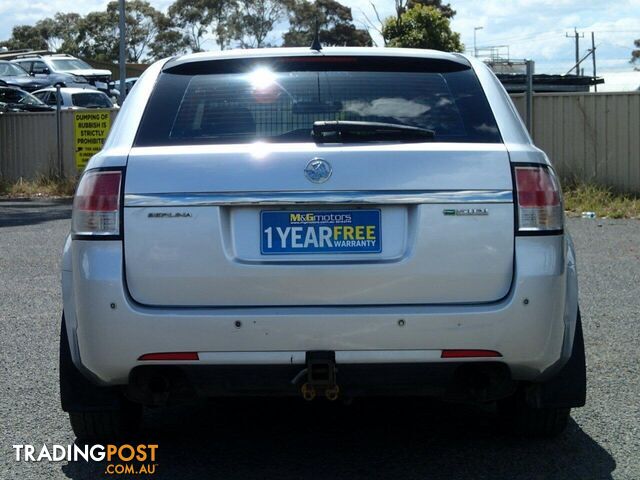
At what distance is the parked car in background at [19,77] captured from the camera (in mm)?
35625

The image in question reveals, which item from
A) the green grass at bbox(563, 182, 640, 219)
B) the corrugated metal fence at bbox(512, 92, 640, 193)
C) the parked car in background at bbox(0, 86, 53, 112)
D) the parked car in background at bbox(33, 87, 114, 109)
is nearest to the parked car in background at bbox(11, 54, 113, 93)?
the parked car in background at bbox(33, 87, 114, 109)

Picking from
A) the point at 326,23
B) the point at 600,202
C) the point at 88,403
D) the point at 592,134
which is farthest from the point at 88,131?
the point at 326,23

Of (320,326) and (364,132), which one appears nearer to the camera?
(320,326)

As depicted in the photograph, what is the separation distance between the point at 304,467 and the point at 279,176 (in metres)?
1.21

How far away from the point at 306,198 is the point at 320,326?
1.47ft

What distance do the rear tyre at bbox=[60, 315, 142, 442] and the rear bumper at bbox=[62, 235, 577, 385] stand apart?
0.46 m

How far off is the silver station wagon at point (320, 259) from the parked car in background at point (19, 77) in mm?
32833

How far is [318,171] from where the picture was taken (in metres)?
4.00

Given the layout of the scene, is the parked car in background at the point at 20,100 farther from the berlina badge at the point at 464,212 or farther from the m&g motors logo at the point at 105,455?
the berlina badge at the point at 464,212

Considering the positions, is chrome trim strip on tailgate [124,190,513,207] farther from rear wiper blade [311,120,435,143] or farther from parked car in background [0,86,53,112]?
parked car in background [0,86,53,112]

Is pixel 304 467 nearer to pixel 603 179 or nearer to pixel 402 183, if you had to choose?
pixel 402 183

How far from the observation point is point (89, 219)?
4.04 meters

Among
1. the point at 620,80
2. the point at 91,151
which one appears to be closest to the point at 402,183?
the point at 91,151

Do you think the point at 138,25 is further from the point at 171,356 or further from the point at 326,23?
the point at 171,356
